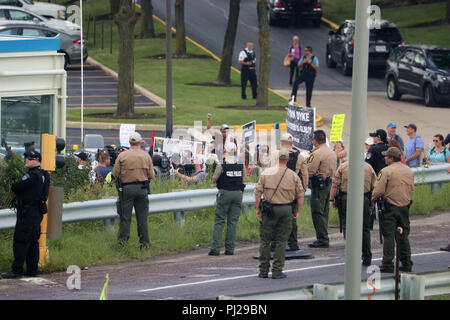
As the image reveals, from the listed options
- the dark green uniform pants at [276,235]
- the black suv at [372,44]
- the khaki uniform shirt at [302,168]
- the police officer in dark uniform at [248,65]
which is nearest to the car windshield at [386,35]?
the black suv at [372,44]

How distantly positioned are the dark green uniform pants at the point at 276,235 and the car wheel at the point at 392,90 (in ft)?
66.6

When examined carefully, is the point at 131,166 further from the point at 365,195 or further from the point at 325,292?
the point at 325,292

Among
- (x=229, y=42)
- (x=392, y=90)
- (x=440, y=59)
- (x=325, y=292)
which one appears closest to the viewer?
(x=325, y=292)

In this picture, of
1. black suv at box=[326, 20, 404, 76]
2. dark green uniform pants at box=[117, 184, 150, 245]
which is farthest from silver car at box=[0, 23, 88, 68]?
dark green uniform pants at box=[117, 184, 150, 245]

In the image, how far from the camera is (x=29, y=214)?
1322cm

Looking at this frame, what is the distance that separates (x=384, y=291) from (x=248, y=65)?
2190 centimetres

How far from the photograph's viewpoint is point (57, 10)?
4228 cm

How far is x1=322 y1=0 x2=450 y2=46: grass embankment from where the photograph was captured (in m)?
42.6

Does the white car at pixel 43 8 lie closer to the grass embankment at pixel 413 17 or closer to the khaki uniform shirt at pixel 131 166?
the grass embankment at pixel 413 17

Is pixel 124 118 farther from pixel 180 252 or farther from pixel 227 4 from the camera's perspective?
pixel 227 4

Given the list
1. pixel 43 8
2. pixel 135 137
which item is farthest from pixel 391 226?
pixel 43 8

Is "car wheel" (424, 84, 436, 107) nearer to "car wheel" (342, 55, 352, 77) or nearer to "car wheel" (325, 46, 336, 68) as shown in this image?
"car wheel" (342, 55, 352, 77)

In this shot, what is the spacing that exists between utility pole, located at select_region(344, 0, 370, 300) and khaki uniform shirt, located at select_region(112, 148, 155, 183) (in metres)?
5.17

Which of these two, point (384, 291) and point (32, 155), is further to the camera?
point (32, 155)
